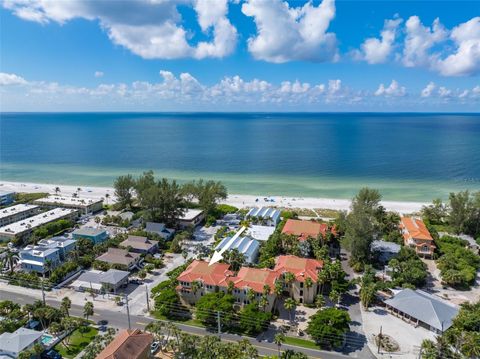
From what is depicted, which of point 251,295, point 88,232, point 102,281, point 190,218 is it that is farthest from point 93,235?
point 251,295

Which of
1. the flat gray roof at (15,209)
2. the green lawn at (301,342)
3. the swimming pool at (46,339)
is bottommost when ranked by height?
the green lawn at (301,342)

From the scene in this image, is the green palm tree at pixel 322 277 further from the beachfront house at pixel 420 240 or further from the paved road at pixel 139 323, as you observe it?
the beachfront house at pixel 420 240

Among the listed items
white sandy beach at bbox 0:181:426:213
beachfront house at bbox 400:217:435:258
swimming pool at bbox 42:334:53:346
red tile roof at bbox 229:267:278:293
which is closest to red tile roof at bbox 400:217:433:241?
beachfront house at bbox 400:217:435:258

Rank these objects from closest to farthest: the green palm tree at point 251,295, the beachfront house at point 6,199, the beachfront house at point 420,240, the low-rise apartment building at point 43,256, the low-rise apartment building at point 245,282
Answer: the green palm tree at point 251,295
the low-rise apartment building at point 245,282
the low-rise apartment building at point 43,256
the beachfront house at point 420,240
the beachfront house at point 6,199

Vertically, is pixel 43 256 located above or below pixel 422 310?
above

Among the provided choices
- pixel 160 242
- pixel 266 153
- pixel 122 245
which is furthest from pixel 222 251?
pixel 266 153

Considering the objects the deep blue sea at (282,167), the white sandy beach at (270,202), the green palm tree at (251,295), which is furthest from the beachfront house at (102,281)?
the deep blue sea at (282,167)

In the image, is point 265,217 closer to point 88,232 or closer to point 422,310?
point 88,232
